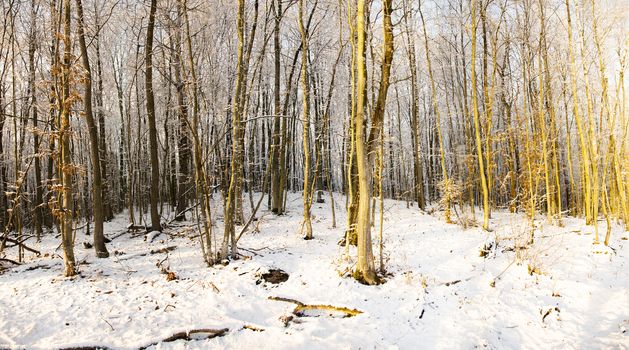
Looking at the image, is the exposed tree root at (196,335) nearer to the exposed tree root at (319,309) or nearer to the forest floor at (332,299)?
the forest floor at (332,299)

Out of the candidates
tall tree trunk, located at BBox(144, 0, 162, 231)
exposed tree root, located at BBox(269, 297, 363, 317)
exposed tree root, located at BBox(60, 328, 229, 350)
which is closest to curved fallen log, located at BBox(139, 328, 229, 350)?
exposed tree root, located at BBox(60, 328, 229, 350)

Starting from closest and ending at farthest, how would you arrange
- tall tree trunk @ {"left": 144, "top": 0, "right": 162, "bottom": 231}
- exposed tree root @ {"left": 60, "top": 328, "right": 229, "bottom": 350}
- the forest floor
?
1. exposed tree root @ {"left": 60, "top": 328, "right": 229, "bottom": 350}
2. the forest floor
3. tall tree trunk @ {"left": 144, "top": 0, "right": 162, "bottom": 231}

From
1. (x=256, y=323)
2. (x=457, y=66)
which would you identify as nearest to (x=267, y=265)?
(x=256, y=323)

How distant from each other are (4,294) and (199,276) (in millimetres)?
3359

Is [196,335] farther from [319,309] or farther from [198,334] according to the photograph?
[319,309]

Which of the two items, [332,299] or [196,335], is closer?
[196,335]

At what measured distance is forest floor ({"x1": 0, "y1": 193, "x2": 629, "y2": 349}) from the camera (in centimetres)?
469

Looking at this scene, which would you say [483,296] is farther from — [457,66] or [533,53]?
[457,66]

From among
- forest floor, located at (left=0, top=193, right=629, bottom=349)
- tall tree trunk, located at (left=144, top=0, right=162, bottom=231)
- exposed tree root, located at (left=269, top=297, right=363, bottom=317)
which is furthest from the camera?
tall tree trunk, located at (left=144, top=0, right=162, bottom=231)

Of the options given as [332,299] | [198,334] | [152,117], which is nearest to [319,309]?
[332,299]

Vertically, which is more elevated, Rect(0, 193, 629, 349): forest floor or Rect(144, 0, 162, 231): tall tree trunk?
Rect(144, 0, 162, 231): tall tree trunk

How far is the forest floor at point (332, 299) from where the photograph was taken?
4.69 metres

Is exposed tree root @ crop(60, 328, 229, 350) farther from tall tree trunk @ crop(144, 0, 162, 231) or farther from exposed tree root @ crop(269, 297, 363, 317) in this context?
tall tree trunk @ crop(144, 0, 162, 231)

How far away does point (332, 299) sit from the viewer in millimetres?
5848
